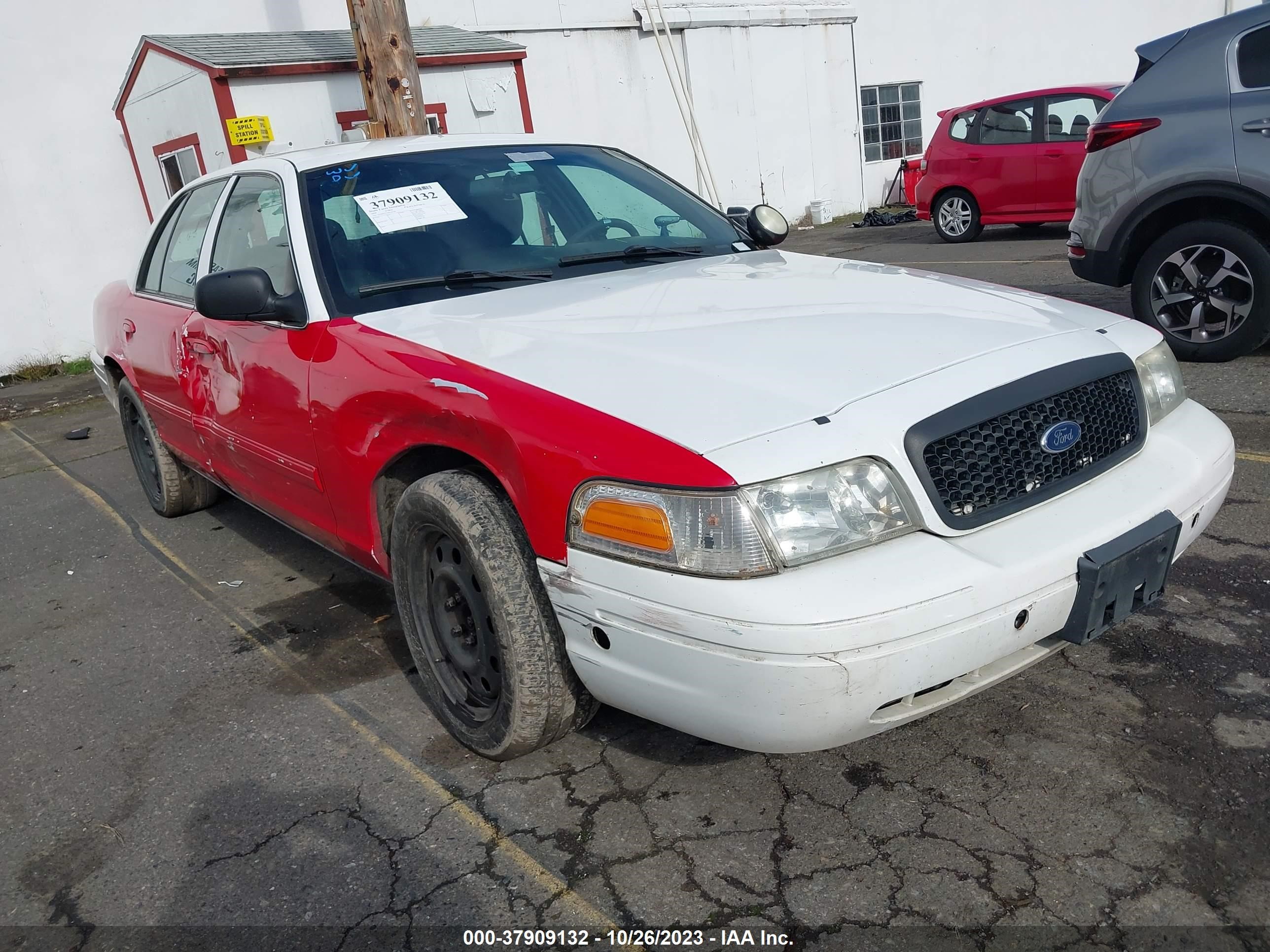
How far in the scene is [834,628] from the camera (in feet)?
6.32

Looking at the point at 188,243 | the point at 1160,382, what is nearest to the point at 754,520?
the point at 1160,382

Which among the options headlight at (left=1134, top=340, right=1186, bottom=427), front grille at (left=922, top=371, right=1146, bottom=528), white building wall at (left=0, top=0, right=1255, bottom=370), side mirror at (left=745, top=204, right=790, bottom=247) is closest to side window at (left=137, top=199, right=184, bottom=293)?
side mirror at (left=745, top=204, right=790, bottom=247)

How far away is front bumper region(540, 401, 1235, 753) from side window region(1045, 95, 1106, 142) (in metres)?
9.91

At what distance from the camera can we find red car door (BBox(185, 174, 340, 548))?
317cm

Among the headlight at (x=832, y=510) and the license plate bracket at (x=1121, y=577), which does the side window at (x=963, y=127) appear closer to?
the license plate bracket at (x=1121, y=577)

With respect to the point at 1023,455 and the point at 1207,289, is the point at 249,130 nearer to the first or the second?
the point at 1207,289

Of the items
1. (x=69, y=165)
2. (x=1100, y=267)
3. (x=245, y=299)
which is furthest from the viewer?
(x=69, y=165)

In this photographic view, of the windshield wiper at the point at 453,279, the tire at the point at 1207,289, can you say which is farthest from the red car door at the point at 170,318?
the tire at the point at 1207,289

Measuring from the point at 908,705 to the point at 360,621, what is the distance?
7.38ft

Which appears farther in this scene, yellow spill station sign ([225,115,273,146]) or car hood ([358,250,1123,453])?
yellow spill station sign ([225,115,273,146])

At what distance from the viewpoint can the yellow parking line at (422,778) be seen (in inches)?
85.5

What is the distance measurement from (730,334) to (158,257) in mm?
3272

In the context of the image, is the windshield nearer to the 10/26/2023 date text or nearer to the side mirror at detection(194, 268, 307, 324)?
the side mirror at detection(194, 268, 307, 324)

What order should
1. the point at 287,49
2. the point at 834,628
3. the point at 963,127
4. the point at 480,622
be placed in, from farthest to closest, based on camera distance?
the point at 963,127 → the point at 287,49 → the point at 480,622 → the point at 834,628
